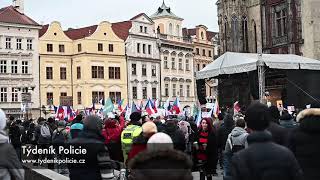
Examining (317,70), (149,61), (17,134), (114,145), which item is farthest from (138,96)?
(114,145)

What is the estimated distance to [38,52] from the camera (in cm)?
5684

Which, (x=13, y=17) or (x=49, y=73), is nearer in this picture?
(x=13, y=17)

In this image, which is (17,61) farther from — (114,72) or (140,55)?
(140,55)

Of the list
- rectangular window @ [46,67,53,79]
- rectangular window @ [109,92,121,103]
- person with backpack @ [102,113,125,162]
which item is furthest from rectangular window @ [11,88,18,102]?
person with backpack @ [102,113,125,162]

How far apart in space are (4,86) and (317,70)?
40257mm

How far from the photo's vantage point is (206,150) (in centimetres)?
1140

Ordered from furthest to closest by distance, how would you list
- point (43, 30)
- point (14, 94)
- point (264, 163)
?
point (43, 30) → point (14, 94) → point (264, 163)

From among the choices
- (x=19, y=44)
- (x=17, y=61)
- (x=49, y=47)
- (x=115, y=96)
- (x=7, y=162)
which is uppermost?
(x=19, y=44)

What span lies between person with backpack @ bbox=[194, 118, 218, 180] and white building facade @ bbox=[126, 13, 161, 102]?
5016cm

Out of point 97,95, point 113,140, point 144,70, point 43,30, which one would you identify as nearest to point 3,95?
point 43,30

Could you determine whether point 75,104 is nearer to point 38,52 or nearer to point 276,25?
point 38,52

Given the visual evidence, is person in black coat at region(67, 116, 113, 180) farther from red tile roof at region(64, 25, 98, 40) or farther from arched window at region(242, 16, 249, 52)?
red tile roof at region(64, 25, 98, 40)

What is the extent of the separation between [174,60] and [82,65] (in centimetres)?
1416

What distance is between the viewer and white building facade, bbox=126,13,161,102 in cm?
6166
